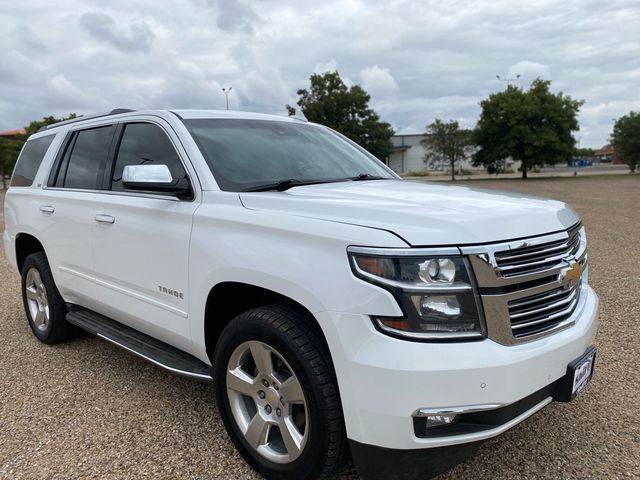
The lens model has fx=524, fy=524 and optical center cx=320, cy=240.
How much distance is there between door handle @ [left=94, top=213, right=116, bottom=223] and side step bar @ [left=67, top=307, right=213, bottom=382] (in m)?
0.77

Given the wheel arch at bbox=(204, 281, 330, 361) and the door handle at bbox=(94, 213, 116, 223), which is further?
the door handle at bbox=(94, 213, 116, 223)

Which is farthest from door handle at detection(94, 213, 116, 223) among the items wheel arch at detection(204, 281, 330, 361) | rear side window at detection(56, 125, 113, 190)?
wheel arch at detection(204, 281, 330, 361)

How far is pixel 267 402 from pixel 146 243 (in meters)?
1.23

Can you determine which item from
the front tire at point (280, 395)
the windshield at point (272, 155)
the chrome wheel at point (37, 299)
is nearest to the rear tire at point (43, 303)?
the chrome wheel at point (37, 299)

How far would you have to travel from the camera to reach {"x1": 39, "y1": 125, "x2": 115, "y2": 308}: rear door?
12.3 feet

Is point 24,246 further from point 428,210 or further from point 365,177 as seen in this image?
point 428,210

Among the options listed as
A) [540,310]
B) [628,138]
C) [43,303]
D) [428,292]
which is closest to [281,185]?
[428,292]

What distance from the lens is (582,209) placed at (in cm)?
1546

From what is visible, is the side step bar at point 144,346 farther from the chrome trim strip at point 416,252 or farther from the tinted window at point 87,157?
the chrome trim strip at point 416,252

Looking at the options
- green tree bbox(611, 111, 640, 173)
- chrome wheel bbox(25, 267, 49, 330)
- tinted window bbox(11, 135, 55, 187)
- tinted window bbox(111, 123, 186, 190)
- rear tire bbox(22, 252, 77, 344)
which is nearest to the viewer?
tinted window bbox(111, 123, 186, 190)

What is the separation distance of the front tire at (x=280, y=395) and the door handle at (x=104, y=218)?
132 centimetres

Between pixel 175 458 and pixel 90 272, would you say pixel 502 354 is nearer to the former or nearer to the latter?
pixel 175 458

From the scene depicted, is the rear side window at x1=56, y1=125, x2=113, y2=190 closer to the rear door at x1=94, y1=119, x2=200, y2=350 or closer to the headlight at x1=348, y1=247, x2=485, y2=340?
the rear door at x1=94, y1=119, x2=200, y2=350

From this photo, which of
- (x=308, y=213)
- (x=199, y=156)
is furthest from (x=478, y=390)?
(x=199, y=156)
